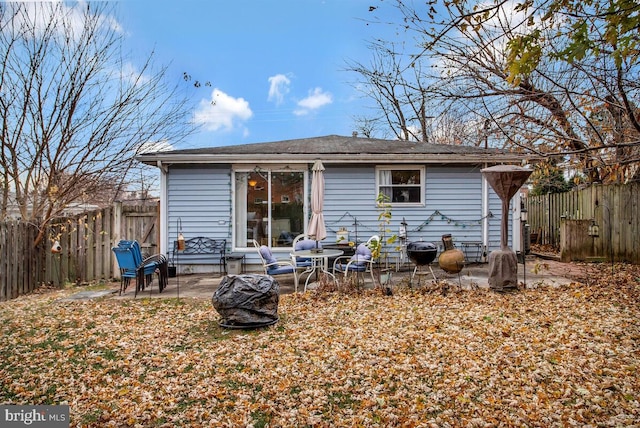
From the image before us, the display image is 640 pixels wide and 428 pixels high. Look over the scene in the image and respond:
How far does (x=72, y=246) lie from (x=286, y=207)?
15.3ft

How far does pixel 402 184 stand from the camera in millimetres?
9297

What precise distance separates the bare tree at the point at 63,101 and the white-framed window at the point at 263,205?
118 inches

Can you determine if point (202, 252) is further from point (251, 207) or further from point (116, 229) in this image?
point (116, 229)

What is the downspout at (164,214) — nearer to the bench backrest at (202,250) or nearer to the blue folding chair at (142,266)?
the bench backrest at (202,250)

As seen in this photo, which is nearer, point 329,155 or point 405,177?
point 329,155

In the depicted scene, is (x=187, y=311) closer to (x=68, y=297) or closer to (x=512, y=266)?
(x=68, y=297)

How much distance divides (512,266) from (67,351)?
20.6 feet

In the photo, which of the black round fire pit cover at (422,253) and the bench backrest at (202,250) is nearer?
the black round fire pit cover at (422,253)

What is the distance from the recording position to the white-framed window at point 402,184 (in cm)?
924

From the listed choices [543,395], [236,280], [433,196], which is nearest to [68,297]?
[236,280]

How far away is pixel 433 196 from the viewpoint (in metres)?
9.26

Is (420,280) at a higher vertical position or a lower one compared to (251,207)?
lower

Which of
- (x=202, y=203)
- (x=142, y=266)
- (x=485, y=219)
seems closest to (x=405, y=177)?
(x=485, y=219)

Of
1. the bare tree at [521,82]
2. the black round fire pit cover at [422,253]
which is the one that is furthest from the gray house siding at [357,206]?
the black round fire pit cover at [422,253]
